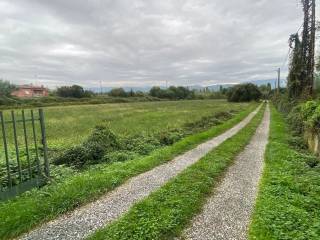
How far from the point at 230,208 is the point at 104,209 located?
2564mm

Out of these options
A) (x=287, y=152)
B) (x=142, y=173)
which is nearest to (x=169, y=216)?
(x=142, y=173)

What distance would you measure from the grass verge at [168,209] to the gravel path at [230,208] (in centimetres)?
21

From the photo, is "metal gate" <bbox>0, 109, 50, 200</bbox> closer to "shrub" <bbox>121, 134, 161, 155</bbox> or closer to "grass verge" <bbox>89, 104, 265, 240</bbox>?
"grass verge" <bbox>89, 104, 265, 240</bbox>

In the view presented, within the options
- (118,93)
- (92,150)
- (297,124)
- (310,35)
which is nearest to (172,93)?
(118,93)

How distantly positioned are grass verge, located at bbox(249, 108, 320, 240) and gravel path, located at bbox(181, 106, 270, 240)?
19cm

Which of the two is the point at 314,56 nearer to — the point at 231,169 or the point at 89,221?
A: the point at 231,169

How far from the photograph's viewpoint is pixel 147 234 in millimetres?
3578

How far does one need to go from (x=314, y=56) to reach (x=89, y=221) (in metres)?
25.4

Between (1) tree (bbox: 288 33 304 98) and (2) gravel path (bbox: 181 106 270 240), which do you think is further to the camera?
(1) tree (bbox: 288 33 304 98)

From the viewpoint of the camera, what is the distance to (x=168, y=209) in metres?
4.36

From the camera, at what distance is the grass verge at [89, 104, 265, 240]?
3.62 metres

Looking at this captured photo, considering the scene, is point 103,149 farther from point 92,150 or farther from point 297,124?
point 297,124

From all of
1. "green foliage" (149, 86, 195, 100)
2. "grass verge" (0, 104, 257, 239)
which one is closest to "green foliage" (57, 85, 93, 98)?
"green foliage" (149, 86, 195, 100)

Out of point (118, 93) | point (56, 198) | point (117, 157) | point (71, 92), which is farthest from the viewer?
point (118, 93)
